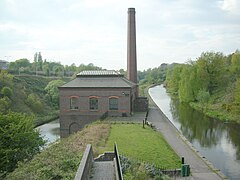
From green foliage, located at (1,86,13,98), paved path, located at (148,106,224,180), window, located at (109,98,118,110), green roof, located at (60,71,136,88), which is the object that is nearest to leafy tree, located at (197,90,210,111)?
green roof, located at (60,71,136,88)

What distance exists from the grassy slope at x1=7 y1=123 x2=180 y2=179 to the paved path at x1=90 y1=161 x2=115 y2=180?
2.45 ft

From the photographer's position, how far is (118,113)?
31.0m

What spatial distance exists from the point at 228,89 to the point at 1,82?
37757mm

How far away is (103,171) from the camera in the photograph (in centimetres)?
1085

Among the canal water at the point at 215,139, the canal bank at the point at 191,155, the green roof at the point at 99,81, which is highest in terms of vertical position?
the green roof at the point at 99,81

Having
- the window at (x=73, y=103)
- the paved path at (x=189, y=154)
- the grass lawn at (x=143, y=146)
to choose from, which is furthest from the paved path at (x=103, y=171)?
the window at (x=73, y=103)

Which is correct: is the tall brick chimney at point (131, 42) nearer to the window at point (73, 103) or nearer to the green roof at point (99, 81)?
the green roof at point (99, 81)

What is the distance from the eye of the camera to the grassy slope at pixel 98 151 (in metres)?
10.1

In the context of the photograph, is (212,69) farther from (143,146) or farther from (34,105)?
(143,146)

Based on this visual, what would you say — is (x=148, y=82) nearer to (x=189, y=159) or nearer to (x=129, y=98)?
(x=129, y=98)

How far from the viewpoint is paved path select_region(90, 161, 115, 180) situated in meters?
10.1

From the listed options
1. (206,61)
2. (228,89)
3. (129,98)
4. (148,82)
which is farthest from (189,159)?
(148,82)

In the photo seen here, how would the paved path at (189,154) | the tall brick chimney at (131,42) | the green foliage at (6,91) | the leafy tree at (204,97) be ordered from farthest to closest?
the green foliage at (6,91) → the leafy tree at (204,97) → the tall brick chimney at (131,42) → the paved path at (189,154)

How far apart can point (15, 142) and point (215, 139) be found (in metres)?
16.5
